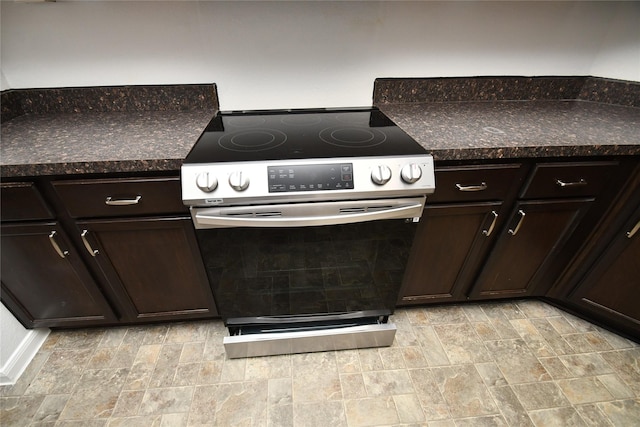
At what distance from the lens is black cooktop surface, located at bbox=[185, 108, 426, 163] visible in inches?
36.6

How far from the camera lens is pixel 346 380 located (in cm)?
122

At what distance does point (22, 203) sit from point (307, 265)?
3.10ft

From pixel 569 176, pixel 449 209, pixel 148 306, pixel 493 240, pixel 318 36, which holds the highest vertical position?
pixel 318 36

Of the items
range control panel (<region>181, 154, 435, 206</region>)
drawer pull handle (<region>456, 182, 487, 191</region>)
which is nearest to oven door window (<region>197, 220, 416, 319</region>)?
range control panel (<region>181, 154, 435, 206</region>)

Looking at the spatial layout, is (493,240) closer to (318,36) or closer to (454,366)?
(454,366)

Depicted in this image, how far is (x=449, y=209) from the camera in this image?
1087 mm

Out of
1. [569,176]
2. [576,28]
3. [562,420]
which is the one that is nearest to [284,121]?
[569,176]

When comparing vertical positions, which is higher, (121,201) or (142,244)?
(121,201)

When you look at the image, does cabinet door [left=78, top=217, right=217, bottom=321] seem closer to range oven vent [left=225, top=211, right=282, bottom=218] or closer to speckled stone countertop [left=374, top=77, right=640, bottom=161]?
range oven vent [left=225, top=211, right=282, bottom=218]

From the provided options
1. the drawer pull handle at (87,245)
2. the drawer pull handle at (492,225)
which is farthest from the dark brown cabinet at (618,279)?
the drawer pull handle at (87,245)

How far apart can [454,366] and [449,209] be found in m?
0.73

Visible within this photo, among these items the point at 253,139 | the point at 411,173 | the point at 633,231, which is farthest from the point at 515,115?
the point at 253,139

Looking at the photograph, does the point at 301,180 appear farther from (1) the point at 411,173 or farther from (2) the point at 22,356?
(2) the point at 22,356

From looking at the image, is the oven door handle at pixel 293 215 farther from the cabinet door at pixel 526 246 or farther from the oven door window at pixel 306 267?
the cabinet door at pixel 526 246
